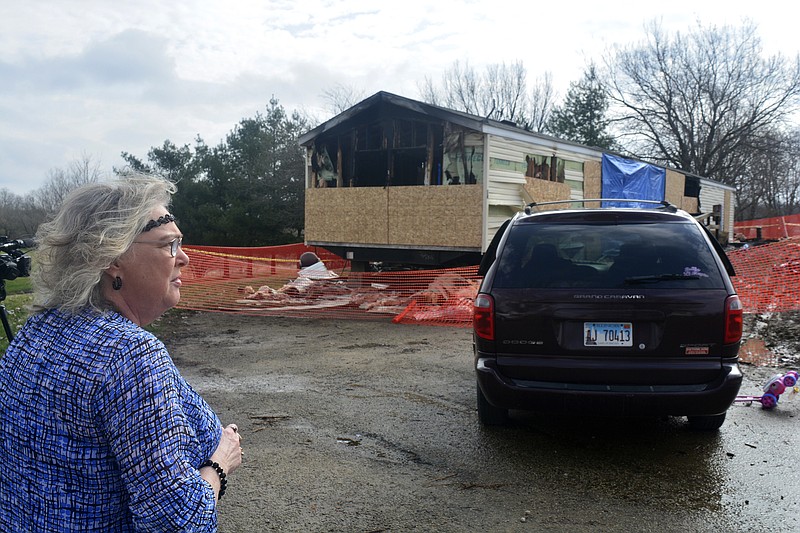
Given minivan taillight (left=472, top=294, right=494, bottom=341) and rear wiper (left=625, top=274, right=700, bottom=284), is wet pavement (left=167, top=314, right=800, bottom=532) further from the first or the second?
rear wiper (left=625, top=274, right=700, bottom=284)

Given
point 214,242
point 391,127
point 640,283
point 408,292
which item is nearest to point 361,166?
point 391,127

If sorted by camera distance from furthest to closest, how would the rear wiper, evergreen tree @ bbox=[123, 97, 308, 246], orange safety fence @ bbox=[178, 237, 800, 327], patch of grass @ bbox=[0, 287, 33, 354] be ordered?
evergreen tree @ bbox=[123, 97, 308, 246] → orange safety fence @ bbox=[178, 237, 800, 327] → patch of grass @ bbox=[0, 287, 33, 354] → the rear wiper

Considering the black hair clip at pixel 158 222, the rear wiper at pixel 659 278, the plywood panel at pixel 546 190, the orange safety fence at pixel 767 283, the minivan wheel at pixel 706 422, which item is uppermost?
the plywood panel at pixel 546 190

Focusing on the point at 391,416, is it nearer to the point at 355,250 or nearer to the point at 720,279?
the point at 720,279

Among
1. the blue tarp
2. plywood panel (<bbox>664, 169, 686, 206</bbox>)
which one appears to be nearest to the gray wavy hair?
the blue tarp

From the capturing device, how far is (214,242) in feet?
84.5

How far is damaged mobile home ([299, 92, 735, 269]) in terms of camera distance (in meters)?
11.8

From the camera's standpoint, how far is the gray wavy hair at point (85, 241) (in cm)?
153

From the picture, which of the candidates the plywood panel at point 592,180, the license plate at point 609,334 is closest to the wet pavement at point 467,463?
the license plate at point 609,334

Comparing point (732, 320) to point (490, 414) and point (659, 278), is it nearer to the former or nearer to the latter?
point (659, 278)

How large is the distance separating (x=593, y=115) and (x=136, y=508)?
153 ft

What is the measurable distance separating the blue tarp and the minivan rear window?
1242cm

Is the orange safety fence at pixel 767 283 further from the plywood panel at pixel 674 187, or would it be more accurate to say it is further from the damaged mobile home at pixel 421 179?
the plywood panel at pixel 674 187

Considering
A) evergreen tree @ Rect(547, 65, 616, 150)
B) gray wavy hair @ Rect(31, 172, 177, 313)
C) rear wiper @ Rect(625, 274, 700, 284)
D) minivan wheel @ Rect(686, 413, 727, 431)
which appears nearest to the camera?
gray wavy hair @ Rect(31, 172, 177, 313)
